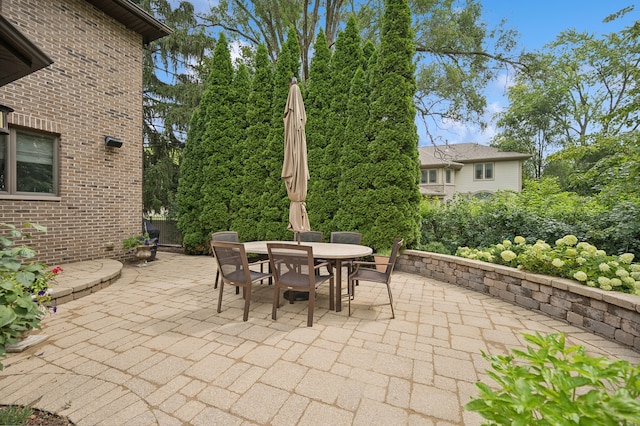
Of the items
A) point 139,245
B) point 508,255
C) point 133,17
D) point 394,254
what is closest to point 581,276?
point 508,255

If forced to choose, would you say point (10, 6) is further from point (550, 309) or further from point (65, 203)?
point (550, 309)

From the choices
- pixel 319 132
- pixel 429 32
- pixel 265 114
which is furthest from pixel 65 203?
pixel 429 32

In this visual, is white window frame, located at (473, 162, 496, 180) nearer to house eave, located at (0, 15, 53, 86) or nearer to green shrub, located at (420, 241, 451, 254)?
green shrub, located at (420, 241, 451, 254)

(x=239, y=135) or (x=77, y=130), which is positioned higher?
(x=239, y=135)

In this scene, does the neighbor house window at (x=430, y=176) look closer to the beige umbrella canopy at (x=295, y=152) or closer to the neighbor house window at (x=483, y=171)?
the neighbor house window at (x=483, y=171)

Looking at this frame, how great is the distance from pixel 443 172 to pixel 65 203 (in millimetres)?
20297

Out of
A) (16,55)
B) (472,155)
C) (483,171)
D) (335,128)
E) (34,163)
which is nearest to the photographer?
(16,55)

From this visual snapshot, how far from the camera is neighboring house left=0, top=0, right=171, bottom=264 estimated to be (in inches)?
188

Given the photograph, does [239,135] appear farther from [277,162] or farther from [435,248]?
[435,248]

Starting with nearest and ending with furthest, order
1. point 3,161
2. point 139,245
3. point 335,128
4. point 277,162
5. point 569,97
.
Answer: point 3,161 < point 139,245 < point 335,128 < point 277,162 < point 569,97

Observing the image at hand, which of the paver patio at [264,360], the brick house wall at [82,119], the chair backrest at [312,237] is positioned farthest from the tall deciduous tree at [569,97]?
the brick house wall at [82,119]

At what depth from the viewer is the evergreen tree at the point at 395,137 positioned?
581 cm

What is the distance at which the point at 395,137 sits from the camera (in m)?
5.91

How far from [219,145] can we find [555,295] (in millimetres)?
7741
